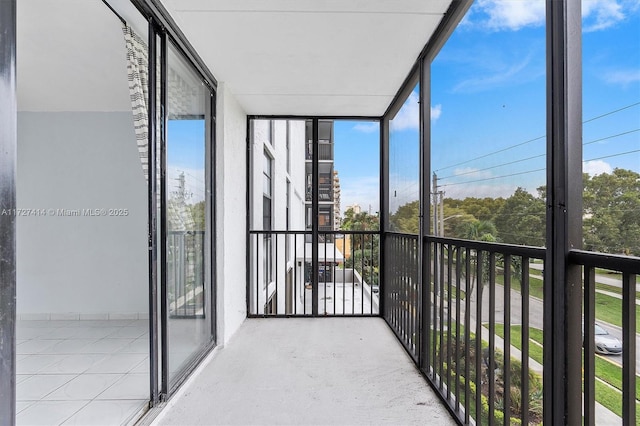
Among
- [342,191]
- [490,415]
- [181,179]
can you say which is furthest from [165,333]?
[342,191]

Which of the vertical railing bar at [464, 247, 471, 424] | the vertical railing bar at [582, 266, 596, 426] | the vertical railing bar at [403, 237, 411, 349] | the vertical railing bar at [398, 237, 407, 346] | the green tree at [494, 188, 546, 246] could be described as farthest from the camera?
the vertical railing bar at [398, 237, 407, 346]

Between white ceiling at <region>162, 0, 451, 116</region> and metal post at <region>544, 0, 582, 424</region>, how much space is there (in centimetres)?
96

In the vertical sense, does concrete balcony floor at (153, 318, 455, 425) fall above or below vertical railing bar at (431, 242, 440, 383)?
below

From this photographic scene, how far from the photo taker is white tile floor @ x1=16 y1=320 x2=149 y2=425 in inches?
69.4

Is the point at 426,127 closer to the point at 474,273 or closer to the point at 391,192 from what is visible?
the point at 474,273

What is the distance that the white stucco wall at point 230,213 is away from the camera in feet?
8.90

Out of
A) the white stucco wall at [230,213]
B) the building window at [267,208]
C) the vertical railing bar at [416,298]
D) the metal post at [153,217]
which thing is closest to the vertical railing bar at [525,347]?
the vertical railing bar at [416,298]

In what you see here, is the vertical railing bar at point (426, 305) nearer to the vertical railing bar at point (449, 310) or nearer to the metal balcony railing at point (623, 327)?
the vertical railing bar at point (449, 310)

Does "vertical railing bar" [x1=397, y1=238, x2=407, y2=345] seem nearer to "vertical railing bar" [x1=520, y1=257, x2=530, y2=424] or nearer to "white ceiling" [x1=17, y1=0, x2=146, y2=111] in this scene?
"vertical railing bar" [x1=520, y1=257, x2=530, y2=424]

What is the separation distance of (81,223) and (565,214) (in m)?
4.13

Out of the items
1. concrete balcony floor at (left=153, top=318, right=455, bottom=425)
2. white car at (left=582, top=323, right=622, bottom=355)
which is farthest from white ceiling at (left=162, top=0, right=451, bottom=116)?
concrete balcony floor at (left=153, top=318, right=455, bottom=425)

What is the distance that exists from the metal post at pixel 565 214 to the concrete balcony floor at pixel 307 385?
0.93 metres

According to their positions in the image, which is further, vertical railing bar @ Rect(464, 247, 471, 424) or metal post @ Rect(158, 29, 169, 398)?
metal post @ Rect(158, 29, 169, 398)

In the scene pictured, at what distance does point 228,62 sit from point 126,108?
5.67ft
